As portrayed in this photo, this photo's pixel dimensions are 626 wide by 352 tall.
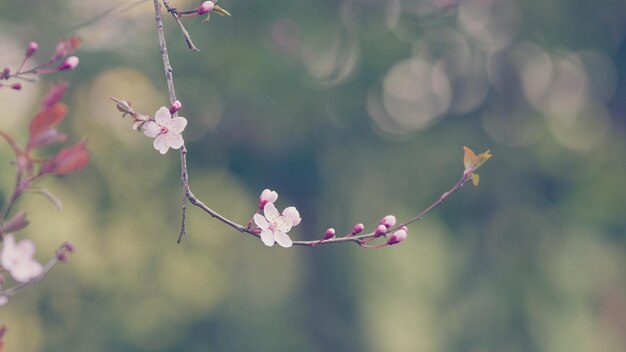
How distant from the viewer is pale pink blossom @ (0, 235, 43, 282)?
64cm

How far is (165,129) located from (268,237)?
0.18m

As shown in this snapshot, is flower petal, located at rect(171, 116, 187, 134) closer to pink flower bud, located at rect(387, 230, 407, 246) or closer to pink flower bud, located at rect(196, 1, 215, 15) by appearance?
pink flower bud, located at rect(196, 1, 215, 15)

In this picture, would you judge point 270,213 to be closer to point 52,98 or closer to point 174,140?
point 174,140

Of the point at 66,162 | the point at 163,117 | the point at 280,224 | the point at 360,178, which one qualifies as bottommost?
the point at 360,178

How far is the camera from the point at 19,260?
0.67 m

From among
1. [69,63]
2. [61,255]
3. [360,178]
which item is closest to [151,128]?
[69,63]

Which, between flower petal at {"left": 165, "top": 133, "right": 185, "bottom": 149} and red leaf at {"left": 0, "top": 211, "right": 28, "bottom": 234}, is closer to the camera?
red leaf at {"left": 0, "top": 211, "right": 28, "bottom": 234}

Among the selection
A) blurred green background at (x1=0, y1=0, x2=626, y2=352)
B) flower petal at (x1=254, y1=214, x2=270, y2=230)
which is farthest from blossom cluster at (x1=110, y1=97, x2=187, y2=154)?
blurred green background at (x1=0, y1=0, x2=626, y2=352)

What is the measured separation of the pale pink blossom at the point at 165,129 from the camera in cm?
87

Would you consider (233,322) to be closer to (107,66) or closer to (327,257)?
(327,257)

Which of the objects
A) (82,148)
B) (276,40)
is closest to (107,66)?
(276,40)

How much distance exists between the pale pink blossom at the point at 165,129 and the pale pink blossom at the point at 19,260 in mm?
239

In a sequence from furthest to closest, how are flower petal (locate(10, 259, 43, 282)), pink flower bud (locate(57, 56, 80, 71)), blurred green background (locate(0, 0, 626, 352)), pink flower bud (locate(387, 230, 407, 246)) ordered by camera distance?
blurred green background (locate(0, 0, 626, 352))
pink flower bud (locate(387, 230, 407, 246))
pink flower bud (locate(57, 56, 80, 71))
flower petal (locate(10, 259, 43, 282))

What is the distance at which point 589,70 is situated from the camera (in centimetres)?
414
